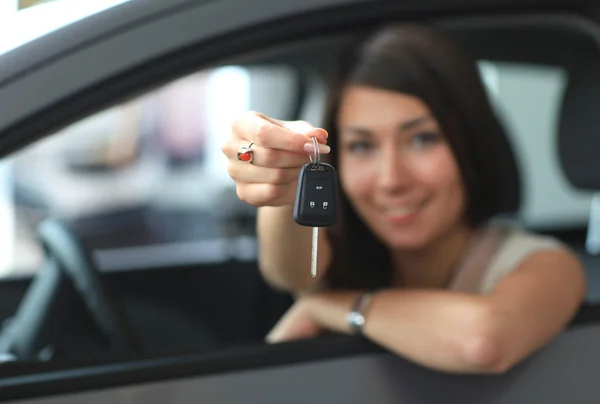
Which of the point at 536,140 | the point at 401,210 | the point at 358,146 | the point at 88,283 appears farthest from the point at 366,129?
the point at 536,140

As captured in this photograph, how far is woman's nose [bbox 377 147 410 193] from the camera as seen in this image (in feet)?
3.44

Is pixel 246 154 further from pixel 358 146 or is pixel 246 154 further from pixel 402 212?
pixel 402 212

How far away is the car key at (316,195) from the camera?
0.76m

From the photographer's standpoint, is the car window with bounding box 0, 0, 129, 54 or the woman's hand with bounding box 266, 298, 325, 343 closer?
the car window with bounding box 0, 0, 129, 54

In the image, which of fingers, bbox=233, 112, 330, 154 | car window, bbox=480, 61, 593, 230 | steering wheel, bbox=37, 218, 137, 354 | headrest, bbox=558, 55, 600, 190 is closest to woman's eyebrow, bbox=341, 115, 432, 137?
fingers, bbox=233, 112, 330, 154

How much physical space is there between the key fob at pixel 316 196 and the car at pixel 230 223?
27 cm

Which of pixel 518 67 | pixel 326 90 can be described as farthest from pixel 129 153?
pixel 326 90

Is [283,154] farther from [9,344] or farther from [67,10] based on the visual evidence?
[9,344]

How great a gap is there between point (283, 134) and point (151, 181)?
162 inches

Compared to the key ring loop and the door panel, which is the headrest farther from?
the key ring loop

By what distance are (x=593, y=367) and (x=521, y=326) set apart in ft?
0.43

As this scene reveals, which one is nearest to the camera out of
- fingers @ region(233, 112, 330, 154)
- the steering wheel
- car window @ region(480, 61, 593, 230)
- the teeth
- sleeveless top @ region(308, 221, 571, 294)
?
fingers @ region(233, 112, 330, 154)

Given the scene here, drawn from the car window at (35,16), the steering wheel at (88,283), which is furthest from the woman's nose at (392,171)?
the steering wheel at (88,283)

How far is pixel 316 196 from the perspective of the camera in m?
0.76
